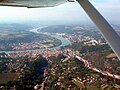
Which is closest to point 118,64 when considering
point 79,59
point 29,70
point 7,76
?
point 79,59

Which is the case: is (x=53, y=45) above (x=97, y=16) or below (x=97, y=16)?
below

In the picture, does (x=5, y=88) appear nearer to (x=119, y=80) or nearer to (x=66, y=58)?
(x=119, y=80)

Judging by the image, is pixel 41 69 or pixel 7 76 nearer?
pixel 7 76

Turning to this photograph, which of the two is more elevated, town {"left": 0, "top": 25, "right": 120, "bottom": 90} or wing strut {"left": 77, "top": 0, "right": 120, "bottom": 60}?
wing strut {"left": 77, "top": 0, "right": 120, "bottom": 60}

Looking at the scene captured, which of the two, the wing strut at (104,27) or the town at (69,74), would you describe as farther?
the town at (69,74)

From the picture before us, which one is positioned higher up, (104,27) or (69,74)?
(104,27)

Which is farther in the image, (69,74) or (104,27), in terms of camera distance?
(69,74)

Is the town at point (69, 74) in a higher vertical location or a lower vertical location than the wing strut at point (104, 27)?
lower

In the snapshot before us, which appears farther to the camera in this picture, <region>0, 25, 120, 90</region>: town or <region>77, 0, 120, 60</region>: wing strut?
<region>0, 25, 120, 90</region>: town
